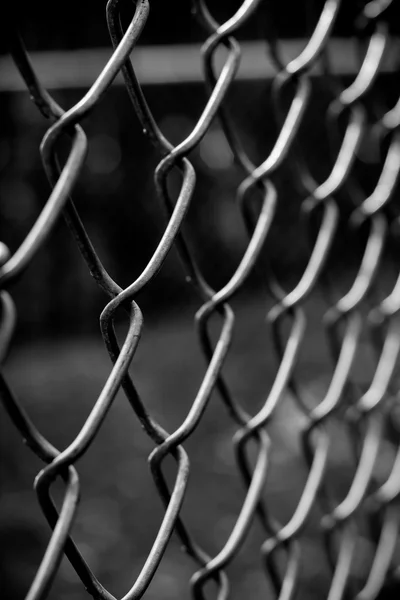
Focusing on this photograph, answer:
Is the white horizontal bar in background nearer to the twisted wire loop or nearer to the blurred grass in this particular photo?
the blurred grass

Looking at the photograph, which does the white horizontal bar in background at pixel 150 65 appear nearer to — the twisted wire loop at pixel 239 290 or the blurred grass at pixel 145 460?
the blurred grass at pixel 145 460

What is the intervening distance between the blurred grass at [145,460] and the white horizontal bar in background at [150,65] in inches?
57.3

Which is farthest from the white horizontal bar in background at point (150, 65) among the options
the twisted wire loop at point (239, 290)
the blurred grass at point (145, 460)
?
the twisted wire loop at point (239, 290)

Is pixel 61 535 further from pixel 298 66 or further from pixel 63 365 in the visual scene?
pixel 63 365

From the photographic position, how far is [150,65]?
147 inches

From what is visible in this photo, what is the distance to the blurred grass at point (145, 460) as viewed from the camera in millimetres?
1991

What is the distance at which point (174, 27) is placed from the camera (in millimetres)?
4340

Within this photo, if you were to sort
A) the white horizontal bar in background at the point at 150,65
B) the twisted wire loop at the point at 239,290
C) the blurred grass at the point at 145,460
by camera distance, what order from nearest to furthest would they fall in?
the twisted wire loop at the point at 239,290, the blurred grass at the point at 145,460, the white horizontal bar in background at the point at 150,65

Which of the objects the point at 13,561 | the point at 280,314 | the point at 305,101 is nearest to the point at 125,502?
the point at 13,561

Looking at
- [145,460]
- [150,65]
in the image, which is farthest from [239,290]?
[150,65]

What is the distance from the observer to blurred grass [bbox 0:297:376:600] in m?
1.99

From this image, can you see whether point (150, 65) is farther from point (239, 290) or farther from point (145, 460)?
point (239, 290)

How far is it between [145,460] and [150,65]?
222 centimetres

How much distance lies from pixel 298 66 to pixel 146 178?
306cm
